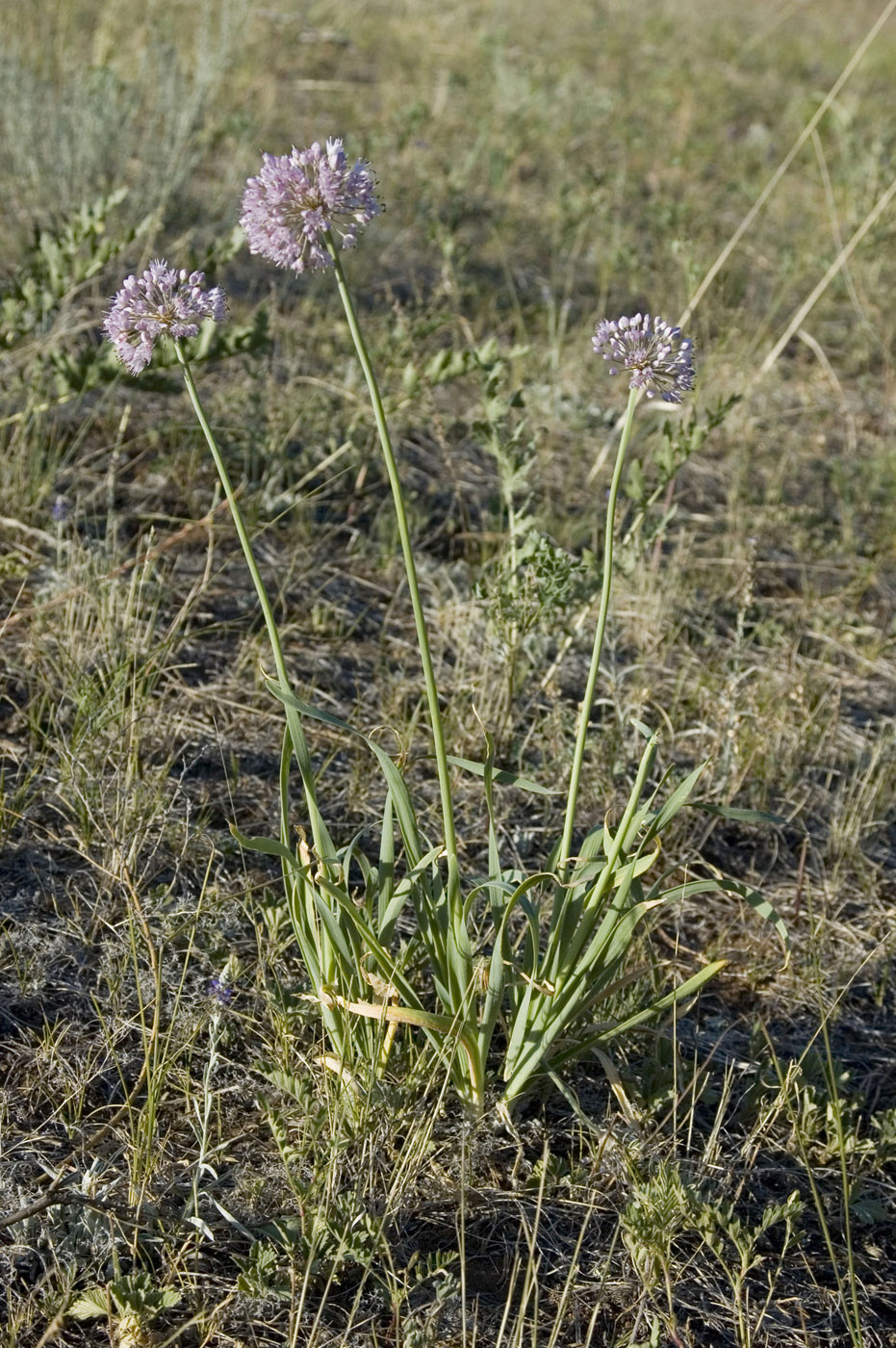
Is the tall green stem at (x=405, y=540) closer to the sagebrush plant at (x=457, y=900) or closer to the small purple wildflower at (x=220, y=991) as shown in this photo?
the sagebrush plant at (x=457, y=900)

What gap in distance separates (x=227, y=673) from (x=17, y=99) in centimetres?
297

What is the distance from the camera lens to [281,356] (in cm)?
437

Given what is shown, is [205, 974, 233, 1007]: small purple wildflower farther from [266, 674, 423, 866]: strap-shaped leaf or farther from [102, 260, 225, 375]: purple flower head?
[102, 260, 225, 375]: purple flower head

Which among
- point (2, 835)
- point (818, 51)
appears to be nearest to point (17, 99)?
point (2, 835)

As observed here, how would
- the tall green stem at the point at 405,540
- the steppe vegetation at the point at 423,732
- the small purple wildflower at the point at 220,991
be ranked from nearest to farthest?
the tall green stem at the point at 405,540, the steppe vegetation at the point at 423,732, the small purple wildflower at the point at 220,991

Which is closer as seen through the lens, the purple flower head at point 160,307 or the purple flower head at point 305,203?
the purple flower head at point 305,203

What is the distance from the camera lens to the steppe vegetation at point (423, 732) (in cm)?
198

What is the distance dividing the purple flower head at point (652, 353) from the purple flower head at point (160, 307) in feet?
1.84

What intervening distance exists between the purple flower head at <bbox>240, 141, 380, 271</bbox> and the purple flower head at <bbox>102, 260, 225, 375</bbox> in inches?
5.1

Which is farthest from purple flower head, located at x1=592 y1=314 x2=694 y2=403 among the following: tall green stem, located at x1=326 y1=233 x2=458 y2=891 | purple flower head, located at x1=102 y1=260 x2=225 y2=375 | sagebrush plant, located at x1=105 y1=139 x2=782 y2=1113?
purple flower head, located at x1=102 y1=260 x2=225 y2=375

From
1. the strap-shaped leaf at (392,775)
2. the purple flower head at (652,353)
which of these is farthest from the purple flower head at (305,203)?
the strap-shaped leaf at (392,775)

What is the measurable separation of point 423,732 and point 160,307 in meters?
1.51

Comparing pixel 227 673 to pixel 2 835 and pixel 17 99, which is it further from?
pixel 17 99

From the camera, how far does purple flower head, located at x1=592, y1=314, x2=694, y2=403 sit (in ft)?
5.74
